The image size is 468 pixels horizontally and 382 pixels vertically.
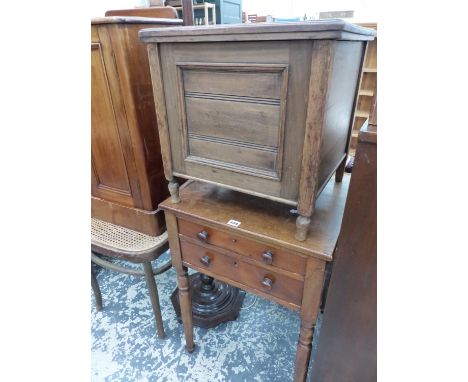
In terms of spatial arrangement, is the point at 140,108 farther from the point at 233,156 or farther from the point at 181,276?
the point at 181,276

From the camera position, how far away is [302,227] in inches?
27.0

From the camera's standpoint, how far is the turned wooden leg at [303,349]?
0.83 m

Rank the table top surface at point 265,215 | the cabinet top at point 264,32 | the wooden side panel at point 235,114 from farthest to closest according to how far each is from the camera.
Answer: the table top surface at point 265,215, the wooden side panel at point 235,114, the cabinet top at point 264,32

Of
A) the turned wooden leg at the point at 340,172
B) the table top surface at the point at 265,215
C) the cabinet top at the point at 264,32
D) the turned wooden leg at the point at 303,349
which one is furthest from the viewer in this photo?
the turned wooden leg at the point at 340,172

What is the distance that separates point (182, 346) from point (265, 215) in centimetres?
84

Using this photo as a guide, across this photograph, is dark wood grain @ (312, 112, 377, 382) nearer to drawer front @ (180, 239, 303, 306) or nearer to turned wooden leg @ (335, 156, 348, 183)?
drawer front @ (180, 239, 303, 306)

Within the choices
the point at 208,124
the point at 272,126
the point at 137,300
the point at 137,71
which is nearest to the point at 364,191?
the point at 272,126

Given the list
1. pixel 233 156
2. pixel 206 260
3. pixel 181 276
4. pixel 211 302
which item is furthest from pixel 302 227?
pixel 211 302

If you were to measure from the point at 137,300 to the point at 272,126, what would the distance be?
1278 mm

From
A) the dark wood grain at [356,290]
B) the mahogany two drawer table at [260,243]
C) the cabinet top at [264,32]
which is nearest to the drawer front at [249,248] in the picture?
the mahogany two drawer table at [260,243]

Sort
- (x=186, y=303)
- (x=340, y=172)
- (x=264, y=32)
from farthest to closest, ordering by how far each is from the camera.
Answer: (x=186, y=303) < (x=340, y=172) < (x=264, y=32)

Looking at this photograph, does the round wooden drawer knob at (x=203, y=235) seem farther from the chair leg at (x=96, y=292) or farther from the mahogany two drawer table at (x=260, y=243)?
the chair leg at (x=96, y=292)
